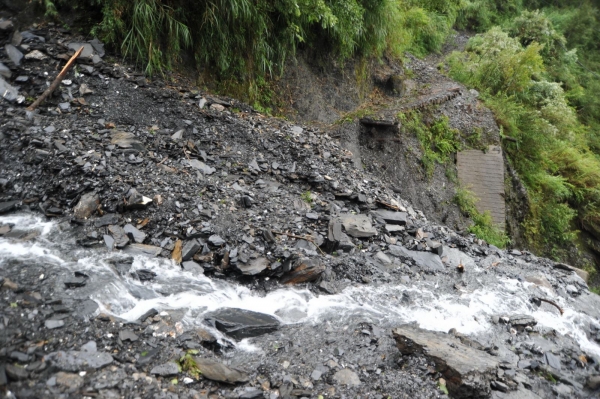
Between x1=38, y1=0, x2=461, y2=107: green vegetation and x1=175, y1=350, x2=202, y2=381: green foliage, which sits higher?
x1=38, y1=0, x2=461, y2=107: green vegetation

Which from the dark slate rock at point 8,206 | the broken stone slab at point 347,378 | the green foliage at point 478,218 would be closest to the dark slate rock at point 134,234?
the dark slate rock at point 8,206

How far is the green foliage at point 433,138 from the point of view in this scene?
9675mm

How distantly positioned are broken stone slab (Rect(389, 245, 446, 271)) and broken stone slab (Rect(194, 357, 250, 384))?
9.19 ft

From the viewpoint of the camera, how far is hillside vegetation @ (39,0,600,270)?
624 cm

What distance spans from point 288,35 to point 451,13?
11490mm

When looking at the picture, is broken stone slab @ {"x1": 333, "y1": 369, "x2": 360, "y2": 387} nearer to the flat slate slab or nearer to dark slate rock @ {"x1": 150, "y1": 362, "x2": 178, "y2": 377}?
dark slate rock @ {"x1": 150, "y1": 362, "x2": 178, "y2": 377}

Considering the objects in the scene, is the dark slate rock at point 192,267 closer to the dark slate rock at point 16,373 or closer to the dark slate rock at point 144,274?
the dark slate rock at point 144,274

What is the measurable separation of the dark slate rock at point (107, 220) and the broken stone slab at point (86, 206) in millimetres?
145

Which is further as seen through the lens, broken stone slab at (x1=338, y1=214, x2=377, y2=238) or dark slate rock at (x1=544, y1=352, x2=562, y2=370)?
broken stone slab at (x1=338, y1=214, x2=377, y2=238)

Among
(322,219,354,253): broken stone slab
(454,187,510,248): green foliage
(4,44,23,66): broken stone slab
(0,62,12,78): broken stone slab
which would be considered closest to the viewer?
(322,219,354,253): broken stone slab

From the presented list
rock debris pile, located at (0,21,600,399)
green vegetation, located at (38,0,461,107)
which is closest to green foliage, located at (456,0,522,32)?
green vegetation, located at (38,0,461,107)

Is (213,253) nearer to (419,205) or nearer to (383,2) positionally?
(419,205)

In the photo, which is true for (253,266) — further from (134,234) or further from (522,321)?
(522,321)

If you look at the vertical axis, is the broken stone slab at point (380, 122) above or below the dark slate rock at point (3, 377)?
above
